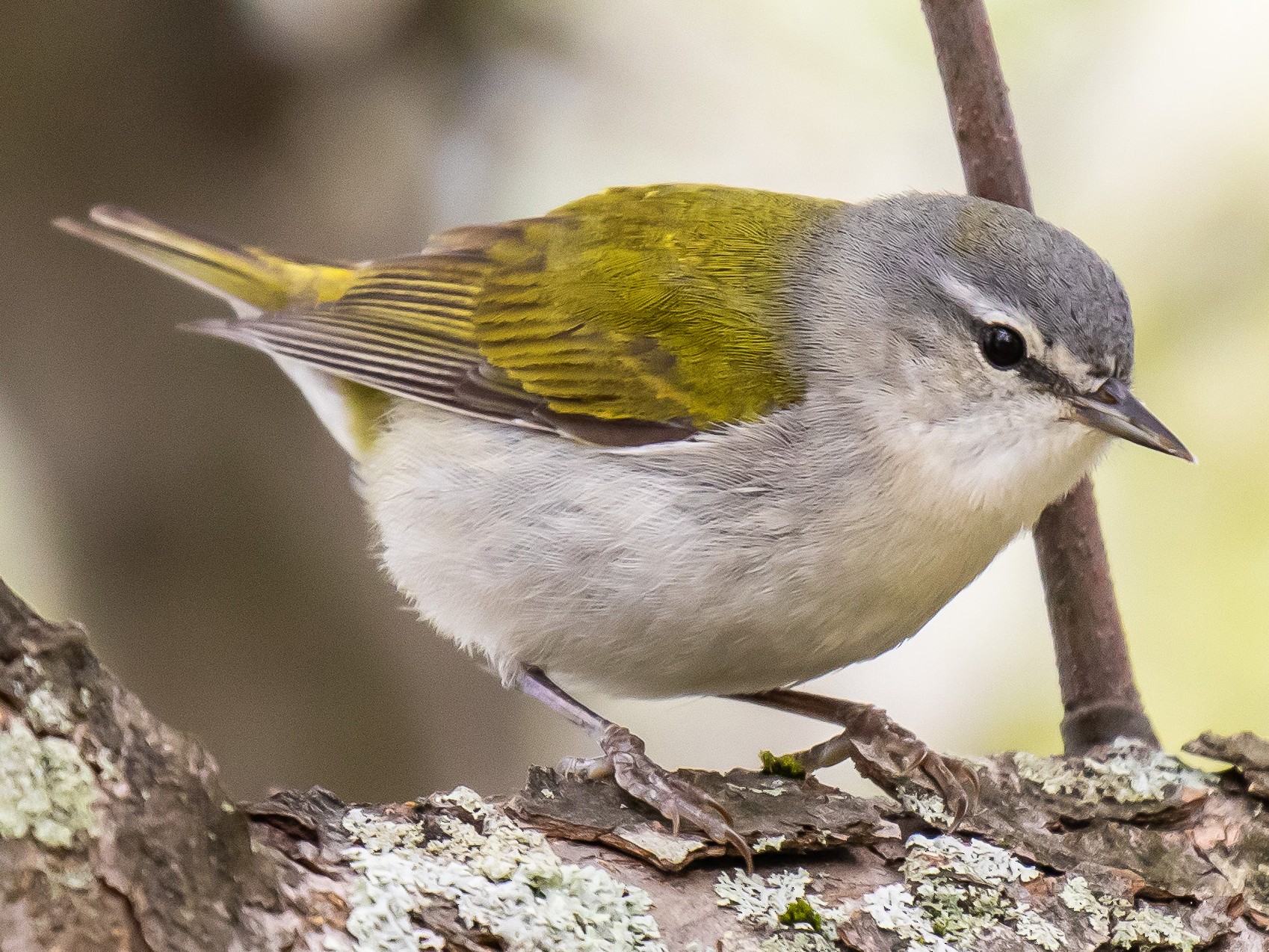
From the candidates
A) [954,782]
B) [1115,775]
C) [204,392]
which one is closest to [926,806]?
[954,782]

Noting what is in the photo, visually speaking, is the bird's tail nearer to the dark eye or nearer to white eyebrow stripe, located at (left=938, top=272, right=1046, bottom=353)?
white eyebrow stripe, located at (left=938, top=272, right=1046, bottom=353)

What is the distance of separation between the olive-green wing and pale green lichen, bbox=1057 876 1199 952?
1250mm

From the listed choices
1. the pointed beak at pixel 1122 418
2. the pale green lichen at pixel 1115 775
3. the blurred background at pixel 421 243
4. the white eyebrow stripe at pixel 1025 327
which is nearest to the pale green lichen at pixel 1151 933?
the pale green lichen at pixel 1115 775

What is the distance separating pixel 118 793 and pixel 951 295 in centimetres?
215

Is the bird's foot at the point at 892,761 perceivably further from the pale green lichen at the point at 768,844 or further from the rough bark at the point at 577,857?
the pale green lichen at the point at 768,844

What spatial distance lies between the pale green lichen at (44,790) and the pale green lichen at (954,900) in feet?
4.50

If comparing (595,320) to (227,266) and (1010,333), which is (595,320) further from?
(227,266)

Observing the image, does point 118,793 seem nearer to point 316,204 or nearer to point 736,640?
point 736,640

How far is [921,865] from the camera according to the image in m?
2.34

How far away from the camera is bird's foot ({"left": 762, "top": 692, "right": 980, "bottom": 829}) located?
261cm

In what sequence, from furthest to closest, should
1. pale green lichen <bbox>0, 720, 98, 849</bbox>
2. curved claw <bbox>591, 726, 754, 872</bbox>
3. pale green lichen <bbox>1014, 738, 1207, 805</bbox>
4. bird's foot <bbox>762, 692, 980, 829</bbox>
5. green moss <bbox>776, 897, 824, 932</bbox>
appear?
pale green lichen <bbox>1014, 738, 1207, 805</bbox>
bird's foot <bbox>762, 692, 980, 829</bbox>
curved claw <bbox>591, 726, 754, 872</bbox>
green moss <bbox>776, 897, 824, 932</bbox>
pale green lichen <bbox>0, 720, 98, 849</bbox>

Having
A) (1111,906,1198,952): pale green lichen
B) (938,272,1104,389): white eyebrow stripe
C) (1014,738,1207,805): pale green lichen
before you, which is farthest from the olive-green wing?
(1111,906,1198,952): pale green lichen

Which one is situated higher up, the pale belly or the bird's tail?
the bird's tail

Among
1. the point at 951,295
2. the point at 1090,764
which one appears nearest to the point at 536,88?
the point at 951,295
